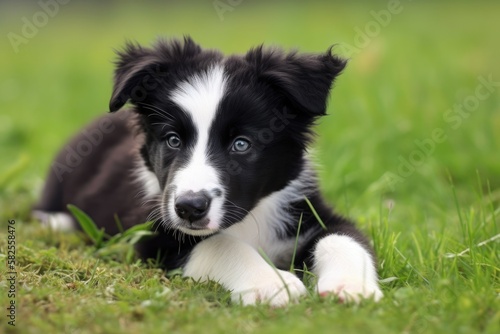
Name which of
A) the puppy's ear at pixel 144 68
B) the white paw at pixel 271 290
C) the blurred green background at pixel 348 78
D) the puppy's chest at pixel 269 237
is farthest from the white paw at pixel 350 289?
the puppy's ear at pixel 144 68

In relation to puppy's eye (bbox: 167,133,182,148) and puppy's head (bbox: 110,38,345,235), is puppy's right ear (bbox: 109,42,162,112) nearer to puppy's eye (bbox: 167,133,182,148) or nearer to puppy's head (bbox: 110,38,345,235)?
puppy's head (bbox: 110,38,345,235)

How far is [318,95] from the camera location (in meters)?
3.67

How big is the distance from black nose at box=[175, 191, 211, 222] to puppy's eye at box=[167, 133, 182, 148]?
0.50m

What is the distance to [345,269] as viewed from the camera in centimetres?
336

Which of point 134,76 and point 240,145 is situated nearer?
point 240,145

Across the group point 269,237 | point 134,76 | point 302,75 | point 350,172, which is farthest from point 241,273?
point 350,172

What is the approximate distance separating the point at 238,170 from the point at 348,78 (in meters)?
5.23

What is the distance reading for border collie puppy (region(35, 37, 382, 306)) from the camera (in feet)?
11.1

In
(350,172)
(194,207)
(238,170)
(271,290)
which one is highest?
(238,170)

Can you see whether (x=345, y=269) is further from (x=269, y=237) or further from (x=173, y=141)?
(x=173, y=141)

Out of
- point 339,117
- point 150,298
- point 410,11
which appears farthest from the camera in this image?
point 410,11

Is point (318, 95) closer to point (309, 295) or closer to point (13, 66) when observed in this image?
point (309, 295)

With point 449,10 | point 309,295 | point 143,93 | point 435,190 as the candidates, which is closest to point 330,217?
point 309,295

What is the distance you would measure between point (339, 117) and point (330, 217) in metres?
3.44
